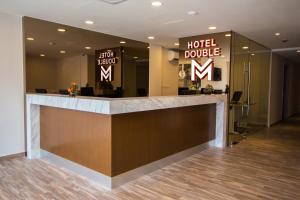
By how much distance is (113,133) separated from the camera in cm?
304

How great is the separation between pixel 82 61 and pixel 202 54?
302 cm

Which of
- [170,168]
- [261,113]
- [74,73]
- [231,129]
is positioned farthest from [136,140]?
[261,113]

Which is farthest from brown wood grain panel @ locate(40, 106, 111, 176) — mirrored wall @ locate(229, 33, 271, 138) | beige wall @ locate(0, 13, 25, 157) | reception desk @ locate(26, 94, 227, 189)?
mirrored wall @ locate(229, 33, 271, 138)

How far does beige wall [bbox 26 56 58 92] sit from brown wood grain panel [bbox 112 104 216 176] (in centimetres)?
250

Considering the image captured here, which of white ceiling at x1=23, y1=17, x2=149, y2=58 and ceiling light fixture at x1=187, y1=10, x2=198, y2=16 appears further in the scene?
white ceiling at x1=23, y1=17, x2=149, y2=58

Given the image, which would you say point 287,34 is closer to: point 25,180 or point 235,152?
point 235,152

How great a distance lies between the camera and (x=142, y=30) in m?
5.54

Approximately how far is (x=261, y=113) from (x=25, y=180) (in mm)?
7180

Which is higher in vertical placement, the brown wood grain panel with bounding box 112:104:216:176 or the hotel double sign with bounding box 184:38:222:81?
the hotel double sign with bounding box 184:38:222:81

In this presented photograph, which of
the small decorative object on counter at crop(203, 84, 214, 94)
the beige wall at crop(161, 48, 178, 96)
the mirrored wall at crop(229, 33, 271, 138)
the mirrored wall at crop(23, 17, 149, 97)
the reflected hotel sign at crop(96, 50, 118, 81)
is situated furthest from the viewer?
the beige wall at crop(161, 48, 178, 96)

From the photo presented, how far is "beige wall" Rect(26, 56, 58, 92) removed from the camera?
4578 millimetres

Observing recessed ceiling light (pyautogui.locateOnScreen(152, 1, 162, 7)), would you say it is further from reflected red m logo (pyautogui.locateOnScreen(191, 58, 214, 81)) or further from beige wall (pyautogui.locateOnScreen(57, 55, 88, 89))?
beige wall (pyautogui.locateOnScreen(57, 55, 88, 89))

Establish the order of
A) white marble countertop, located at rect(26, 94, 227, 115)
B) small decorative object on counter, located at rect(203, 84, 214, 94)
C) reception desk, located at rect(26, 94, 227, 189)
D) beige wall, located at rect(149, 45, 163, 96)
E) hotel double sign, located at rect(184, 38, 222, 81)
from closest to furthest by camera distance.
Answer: white marble countertop, located at rect(26, 94, 227, 115), reception desk, located at rect(26, 94, 227, 189), small decorative object on counter, located at rect(203, 84, 214, 94), hotel double sign, located at rect(184, 38, 222, 81), beige wall, located at rect(149, 45, 163, 96)

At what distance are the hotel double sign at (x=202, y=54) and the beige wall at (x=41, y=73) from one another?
3315mm
